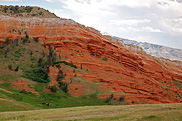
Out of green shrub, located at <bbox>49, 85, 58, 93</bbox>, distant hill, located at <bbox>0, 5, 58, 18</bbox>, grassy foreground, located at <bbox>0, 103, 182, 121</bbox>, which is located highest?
distant hill, located at <bbox>0, 5, 58, 18</bbox>

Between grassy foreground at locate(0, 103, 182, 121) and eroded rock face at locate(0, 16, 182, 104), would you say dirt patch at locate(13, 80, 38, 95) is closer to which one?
eroded rock face at locate(0, 16, 182, 104)

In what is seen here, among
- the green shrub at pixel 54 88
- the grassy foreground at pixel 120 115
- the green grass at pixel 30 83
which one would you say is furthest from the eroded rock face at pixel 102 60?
the grassy foreground at pixel 120 115

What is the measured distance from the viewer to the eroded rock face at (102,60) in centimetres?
6147

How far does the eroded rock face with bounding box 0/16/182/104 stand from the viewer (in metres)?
61.5

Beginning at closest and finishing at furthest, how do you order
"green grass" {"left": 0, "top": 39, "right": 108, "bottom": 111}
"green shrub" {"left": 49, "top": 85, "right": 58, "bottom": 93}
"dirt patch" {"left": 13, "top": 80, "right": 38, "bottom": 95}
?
1. "green grass" {"left": 0, "top": 39, "right": 108, "bottom": 111}
2. "dirt patch" {"left": 13, "top": 80, "right": 38, "bottom": 95}
3. "green shrub" {"left": 49, "top": 85, "right": 58, "bottom": 93}

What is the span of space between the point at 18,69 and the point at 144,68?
45275 millimetres

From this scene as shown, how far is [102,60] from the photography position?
68750mm

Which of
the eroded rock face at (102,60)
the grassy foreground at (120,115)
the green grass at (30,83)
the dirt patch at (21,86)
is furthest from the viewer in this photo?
the eroded rock face at (102,60)

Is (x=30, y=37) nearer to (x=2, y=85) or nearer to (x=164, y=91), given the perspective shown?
(x=2, y=85)

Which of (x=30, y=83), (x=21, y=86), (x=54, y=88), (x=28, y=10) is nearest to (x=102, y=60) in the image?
(x=54, y=88)

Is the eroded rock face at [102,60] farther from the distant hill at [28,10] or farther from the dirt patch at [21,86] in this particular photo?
the distant hill at [28,10]

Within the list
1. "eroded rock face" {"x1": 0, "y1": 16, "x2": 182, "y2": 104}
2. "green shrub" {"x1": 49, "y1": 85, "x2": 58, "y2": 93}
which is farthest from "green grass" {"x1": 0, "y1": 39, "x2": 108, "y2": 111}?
"eroded rock face" {"x1": 0, "y1": 16, "x2": 182, "y2": 104}

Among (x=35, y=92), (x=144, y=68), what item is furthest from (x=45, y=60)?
(x=144, y=68)

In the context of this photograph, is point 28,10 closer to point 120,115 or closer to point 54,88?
point 54,88
